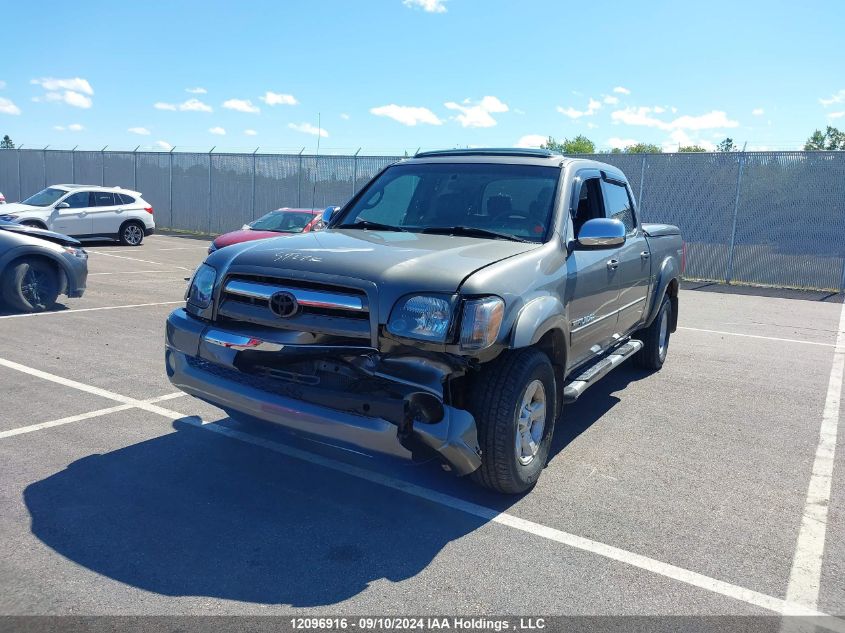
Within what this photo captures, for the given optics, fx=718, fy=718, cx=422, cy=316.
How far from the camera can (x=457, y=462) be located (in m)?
3.59

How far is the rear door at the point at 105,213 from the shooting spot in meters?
19.8

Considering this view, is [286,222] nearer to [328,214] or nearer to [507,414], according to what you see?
[328,214]

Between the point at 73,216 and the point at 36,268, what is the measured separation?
440 inches

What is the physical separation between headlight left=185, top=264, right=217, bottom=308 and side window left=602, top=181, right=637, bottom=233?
126 inches

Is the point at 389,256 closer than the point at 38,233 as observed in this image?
Yes

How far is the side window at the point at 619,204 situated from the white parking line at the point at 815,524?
7.44ft

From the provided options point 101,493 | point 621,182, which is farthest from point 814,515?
point 101,493

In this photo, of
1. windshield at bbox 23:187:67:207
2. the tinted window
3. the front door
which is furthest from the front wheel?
windshield at bbox 23:187:67:207

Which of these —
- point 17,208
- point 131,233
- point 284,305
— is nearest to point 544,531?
point 284,305

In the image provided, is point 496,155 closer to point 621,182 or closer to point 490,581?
point 621,182

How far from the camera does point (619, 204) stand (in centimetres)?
639

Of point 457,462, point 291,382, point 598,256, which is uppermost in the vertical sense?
point 598,256

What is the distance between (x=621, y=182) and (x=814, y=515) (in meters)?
3.51

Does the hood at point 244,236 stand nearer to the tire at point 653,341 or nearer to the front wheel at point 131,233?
the tire at point 653,341
